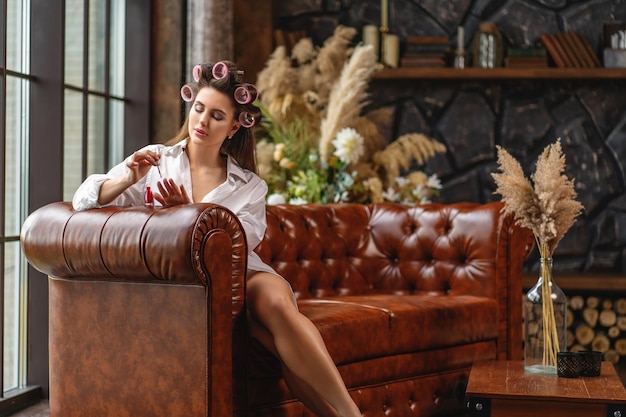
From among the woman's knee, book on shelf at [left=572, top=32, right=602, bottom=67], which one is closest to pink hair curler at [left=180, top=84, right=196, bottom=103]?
the woman's knee

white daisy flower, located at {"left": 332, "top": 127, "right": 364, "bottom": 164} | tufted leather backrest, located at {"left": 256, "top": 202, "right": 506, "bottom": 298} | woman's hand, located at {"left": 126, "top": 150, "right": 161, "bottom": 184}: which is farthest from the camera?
white daisy flower, located at {"left": 332, "top": 127, "right": 364, "bottom": 164}

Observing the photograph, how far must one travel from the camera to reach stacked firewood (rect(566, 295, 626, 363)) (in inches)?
201

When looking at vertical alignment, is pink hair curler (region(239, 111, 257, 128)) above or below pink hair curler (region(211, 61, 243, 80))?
below

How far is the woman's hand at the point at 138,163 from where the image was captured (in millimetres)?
2777

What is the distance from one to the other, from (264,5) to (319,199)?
5.03ft

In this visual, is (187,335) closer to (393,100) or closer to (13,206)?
(13,206)

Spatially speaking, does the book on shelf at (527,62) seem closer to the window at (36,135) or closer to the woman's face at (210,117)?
the window at (36,135)

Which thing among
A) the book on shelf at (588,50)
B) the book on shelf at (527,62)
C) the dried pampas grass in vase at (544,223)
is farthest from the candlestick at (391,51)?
the dried pampas grass in vase at (544,223)

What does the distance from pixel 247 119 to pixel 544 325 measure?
1285 mm

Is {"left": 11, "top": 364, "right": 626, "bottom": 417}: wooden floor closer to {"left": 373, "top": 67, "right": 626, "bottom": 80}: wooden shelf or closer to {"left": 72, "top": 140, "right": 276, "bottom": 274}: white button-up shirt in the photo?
{"left": 72, "top": 140, "right": 276, "bottom": 274}: white button-up shirt

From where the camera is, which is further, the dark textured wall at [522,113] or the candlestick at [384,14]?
the candlestick at [384,14]

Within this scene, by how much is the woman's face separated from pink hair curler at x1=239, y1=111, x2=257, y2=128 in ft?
0.11

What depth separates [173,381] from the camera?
2613 millimetres

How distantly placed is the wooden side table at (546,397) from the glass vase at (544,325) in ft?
0.61
